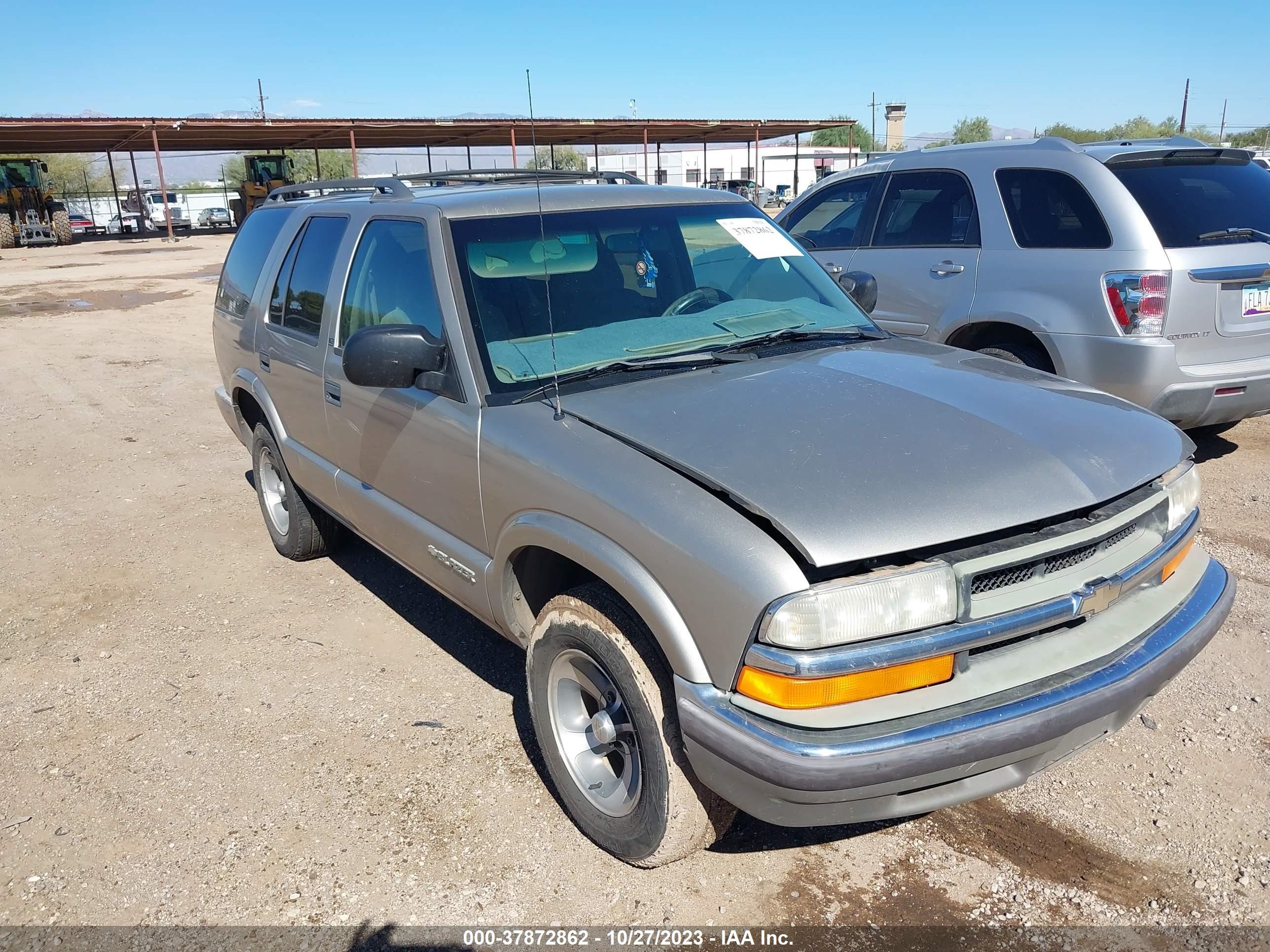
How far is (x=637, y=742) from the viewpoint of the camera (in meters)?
2.55

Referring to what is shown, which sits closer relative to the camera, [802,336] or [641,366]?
[641,366]

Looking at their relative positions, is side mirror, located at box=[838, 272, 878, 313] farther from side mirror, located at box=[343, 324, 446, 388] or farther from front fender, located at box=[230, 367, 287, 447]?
front fender, located at box=[230, 367, 287, 447]

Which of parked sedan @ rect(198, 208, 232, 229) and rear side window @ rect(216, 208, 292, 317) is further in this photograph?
parked sedan @ rect(198, 208, 232, 229)

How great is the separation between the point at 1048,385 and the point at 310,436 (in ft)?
10.3

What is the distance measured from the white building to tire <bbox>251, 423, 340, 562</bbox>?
57.3 m

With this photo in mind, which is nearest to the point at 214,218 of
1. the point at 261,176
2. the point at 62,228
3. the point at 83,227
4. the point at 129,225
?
the point at 129,225

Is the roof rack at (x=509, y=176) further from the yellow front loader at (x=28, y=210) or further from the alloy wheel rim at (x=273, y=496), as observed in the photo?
the yellow front loader at (x=28, y=210)

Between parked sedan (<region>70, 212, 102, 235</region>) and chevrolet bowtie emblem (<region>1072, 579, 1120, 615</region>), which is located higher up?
parked sedan (<region>70, 212, 102, 235</region>)

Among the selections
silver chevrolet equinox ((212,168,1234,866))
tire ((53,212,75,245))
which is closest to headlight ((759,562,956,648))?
silver chevrolet equinox ((212,168,1234,866))

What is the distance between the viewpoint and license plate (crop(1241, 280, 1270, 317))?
5.28m

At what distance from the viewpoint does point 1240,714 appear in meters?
3.41

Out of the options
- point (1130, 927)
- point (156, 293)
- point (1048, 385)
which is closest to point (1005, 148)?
point (1048, 385)

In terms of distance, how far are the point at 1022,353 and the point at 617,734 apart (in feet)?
13.4

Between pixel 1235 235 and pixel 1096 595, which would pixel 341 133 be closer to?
A: pixel 1235 235
